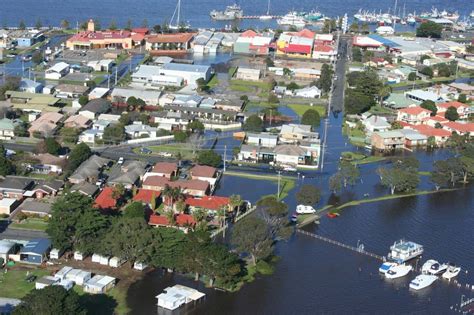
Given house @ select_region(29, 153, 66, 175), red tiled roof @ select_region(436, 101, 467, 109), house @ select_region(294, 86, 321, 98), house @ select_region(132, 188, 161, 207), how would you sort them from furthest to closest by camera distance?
house @ select_region(294, 86, 321, 98)
red tiled roof @ select_region(436, 101, 467, 109)
house @ select_region(29, 153, 66, 175)
house @ select_region(132, 188, 161, 207)

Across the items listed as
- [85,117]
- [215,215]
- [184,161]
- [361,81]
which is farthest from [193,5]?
[215,215]

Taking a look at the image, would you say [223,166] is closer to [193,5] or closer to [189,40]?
[189,40]

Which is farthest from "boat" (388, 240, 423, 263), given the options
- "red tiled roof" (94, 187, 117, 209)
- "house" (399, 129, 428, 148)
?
"house" (399, 129, 428, 148)

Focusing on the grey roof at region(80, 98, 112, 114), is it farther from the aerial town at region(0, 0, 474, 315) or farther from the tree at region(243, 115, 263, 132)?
the tree at region(243, 115, 263, 132)

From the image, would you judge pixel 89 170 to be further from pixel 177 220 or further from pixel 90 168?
pixel 177 220

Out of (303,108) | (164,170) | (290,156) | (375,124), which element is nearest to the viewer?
(164,170)

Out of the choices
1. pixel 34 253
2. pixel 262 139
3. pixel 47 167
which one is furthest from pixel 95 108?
pixel 34 253

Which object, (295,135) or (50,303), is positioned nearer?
→ (50,303)
